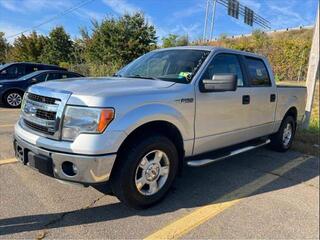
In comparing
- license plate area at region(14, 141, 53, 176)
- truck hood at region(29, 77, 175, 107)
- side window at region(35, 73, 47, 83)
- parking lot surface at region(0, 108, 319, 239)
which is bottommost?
parking lot surface at region(0, 108, 319, 239)

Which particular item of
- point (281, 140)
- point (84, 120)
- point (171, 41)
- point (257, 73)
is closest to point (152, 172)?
point (84, 120)

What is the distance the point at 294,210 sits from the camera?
3.99 meters

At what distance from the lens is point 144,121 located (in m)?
3.54

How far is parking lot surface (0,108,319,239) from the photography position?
10.8ft

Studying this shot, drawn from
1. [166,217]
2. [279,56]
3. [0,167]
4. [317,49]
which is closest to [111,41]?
[279,56]

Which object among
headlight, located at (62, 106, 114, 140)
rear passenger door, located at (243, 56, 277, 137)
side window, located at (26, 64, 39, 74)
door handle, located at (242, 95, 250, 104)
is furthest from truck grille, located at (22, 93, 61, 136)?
side window, located at (26, 64, 39, 74)

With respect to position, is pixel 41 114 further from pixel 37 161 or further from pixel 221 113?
pixel 221 113

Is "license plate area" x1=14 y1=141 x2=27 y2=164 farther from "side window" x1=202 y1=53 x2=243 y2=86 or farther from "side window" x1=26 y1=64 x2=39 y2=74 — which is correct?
"side window" x1=26 y1=64 x2=39 y2=74

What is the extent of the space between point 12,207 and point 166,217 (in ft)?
5.31

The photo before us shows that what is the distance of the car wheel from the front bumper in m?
8.86

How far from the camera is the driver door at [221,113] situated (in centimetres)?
427

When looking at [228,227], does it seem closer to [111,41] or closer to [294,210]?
[294,210]

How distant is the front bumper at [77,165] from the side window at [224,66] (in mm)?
1805

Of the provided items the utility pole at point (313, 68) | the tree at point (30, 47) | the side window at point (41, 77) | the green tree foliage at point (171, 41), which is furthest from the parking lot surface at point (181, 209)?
the tree at point (30, 47)
